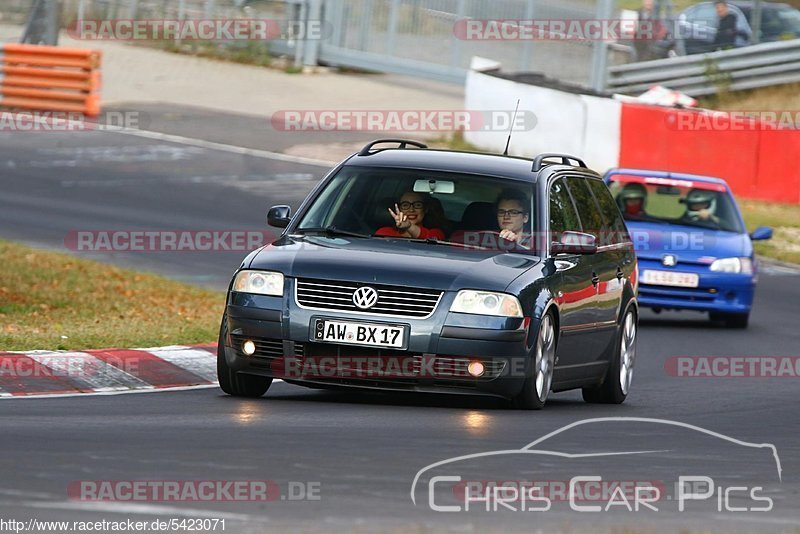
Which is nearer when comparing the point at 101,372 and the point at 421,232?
the point at 421,232

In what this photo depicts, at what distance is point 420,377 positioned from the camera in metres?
9.81

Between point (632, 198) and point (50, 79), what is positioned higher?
point (632, 198)

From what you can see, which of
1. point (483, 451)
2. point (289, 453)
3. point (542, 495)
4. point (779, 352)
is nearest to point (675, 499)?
point (542, 495)

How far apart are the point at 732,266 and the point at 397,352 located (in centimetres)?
906

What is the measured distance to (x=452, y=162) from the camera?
11117 millimetres

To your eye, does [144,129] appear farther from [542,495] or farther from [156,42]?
[542,495]

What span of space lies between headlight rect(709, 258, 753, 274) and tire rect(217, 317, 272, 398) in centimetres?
850

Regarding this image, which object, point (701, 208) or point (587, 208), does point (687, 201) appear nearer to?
point (701, 208)

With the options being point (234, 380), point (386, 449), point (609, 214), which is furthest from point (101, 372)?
point (609, 214)

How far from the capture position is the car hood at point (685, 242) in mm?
18062

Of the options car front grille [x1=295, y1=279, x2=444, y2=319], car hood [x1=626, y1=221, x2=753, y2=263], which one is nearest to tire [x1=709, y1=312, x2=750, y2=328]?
car hood [x1=626, y1=221, x2=753, y2=263]

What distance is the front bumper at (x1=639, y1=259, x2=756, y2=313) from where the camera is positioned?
17953 millimetres

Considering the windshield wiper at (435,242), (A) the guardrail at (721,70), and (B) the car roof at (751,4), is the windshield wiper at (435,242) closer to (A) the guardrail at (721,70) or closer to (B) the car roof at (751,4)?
(B) the car roof at (751,4)

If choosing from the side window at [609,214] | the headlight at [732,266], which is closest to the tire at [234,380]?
the side window at [609,214]
